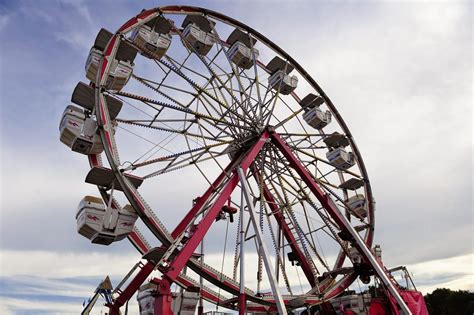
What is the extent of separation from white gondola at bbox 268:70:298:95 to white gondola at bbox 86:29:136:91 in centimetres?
686

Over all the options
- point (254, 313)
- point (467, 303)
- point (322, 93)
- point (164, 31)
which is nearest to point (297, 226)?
point (254, 313)

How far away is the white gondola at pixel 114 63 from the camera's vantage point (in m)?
12.3

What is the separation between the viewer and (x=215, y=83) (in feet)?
50.9

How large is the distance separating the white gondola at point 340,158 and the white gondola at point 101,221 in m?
10.6

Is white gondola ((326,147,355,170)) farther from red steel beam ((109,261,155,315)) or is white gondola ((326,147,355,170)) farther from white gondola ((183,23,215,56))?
red steel beam ((109,261,155,315))

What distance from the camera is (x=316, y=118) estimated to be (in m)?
18.3

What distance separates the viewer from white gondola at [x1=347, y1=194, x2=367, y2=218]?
1892 centimetres

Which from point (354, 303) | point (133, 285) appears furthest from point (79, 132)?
point (354, 303)

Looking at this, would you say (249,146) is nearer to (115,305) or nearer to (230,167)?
(230,167)

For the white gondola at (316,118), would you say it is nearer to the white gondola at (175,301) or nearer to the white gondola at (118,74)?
the white gondola at (118,74)

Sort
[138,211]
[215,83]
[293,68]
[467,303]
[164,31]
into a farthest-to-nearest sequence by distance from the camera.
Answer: [467,303] < [293,68] < [215,83] < [164,31] < [138,211]

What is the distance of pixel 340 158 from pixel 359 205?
2583 mm

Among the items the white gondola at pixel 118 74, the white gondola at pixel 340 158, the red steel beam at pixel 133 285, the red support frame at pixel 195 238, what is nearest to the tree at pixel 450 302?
the white gondola at pixel 340 158

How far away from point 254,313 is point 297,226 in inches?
150
